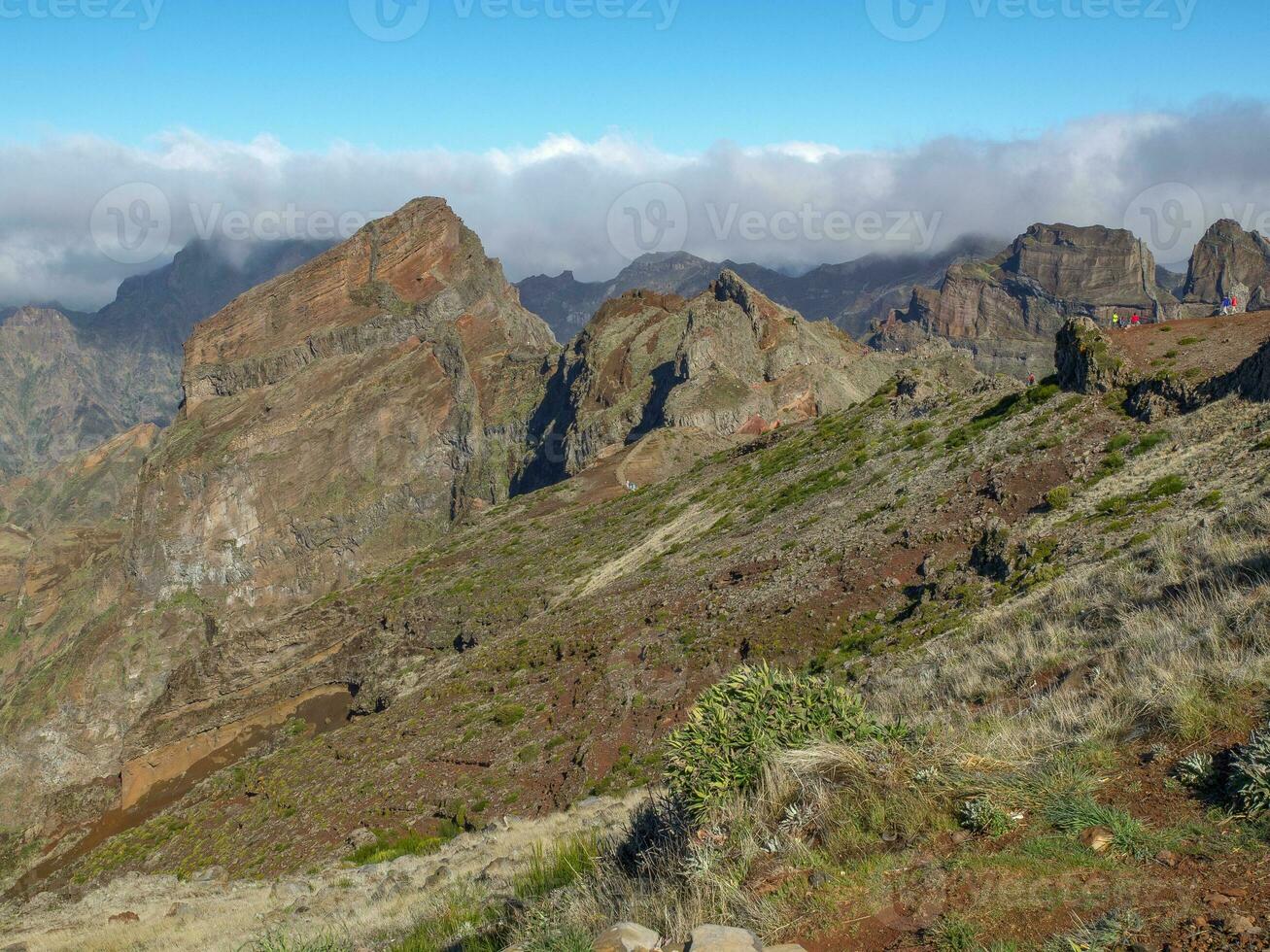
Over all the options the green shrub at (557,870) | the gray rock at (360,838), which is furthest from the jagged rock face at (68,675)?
the green shrub at (557,870)

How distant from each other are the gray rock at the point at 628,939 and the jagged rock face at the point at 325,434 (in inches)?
5688

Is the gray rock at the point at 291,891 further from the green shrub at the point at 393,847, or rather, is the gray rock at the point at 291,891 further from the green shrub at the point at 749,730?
the green shrub at the point at 749,730

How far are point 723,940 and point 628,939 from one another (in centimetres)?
101

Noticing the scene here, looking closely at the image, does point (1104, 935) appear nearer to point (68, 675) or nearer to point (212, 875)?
point (212, 875)

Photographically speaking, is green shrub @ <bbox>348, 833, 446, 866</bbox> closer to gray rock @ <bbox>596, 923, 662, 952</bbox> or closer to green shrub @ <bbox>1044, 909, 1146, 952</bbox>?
gray rock @ <bbox>596, 923, 662, 952</bbox>

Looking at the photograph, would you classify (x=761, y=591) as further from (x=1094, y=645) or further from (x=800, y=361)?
(x=800, y=361)

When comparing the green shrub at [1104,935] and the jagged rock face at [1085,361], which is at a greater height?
the jagged rock face at [1085,361]

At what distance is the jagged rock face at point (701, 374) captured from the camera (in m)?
110

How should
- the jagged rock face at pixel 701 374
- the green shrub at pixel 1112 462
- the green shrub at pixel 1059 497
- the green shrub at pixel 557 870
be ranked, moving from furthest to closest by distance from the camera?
the jagged rock face at pixel 701 374 < the green shrub at pixel 1112 462 < the green shrub at pixel 1059 497 < the green shrub at pixel 557 870

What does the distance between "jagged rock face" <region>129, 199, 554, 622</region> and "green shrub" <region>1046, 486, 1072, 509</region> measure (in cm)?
12697

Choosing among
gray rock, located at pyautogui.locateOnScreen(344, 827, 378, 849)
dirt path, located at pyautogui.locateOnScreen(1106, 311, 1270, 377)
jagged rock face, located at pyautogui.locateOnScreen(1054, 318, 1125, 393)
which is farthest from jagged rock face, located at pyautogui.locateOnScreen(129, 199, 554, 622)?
dirt path, located at pyautogui.locateOnScreen(1106, 311, 1270, 377)

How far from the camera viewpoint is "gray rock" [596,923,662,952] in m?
7.03

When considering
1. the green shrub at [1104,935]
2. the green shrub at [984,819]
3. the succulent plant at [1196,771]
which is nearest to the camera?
the green shrub at [1104,935]

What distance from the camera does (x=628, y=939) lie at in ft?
23.5
